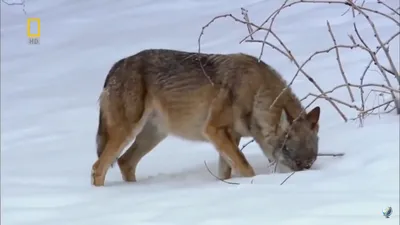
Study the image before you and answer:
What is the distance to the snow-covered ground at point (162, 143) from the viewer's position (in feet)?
16.5

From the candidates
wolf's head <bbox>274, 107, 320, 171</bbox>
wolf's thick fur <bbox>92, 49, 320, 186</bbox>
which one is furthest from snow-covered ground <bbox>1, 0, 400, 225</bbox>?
wolf's thick fur <bbox>92, 49, 320, 186</bbox>

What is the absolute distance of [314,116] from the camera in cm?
716

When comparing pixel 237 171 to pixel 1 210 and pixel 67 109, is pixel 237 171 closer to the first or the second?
pixel 1 210

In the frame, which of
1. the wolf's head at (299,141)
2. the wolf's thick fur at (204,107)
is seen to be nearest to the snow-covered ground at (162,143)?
the wolf's head at (299,141)

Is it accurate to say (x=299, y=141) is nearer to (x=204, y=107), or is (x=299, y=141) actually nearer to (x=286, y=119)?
(x=286, y=119)

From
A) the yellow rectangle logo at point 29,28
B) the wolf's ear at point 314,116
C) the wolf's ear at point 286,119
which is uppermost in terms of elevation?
the wolf's ear at point 314,116

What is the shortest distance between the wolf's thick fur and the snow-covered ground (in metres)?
0.27

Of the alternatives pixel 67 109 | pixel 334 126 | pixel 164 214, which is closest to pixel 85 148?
pixel 67 109

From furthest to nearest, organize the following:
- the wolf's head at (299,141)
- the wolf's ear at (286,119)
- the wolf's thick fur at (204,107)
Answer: the wolf's thick fur at (204,107), the wolf's ear at (286,119), the wolf's head at (299,141)

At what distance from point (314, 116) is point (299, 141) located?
0.25 m

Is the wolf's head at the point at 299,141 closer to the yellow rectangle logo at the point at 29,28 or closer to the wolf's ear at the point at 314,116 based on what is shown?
the wolf's ear at the point at 314,116

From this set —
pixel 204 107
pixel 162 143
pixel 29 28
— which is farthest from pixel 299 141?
pixel 29 28

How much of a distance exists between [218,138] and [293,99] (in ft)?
2.46

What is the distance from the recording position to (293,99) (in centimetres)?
752
